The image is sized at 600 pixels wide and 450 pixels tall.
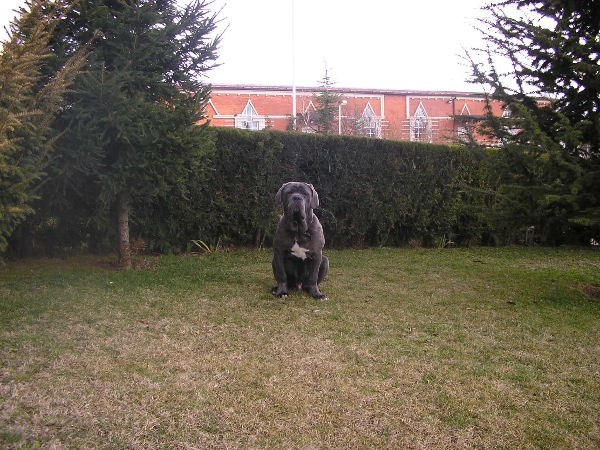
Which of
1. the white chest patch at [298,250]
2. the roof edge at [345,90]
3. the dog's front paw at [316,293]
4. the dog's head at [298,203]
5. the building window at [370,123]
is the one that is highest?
the roof edge at [345,90]

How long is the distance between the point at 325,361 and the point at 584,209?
3812 mm

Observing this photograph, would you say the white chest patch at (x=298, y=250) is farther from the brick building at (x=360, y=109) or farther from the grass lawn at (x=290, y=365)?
the brick building at (x=360, y=109)

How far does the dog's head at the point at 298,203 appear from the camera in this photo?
→ 5258mm

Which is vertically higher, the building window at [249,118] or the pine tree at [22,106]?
the building window at [249,118]

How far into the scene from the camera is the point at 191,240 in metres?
9.01

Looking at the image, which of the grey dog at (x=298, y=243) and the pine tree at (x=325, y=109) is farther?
the pine tree at (x=325, y=109)

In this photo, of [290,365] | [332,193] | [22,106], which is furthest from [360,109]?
[290,365]

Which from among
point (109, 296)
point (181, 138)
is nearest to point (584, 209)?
point (181, 138)

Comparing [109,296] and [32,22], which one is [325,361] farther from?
[32,22]

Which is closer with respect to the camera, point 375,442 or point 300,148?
point 375,442

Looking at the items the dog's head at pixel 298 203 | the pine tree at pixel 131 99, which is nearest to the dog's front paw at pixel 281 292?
the dog's head at pixel 298 203

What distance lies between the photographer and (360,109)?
26.7m

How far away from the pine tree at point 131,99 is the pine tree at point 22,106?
0.67 m

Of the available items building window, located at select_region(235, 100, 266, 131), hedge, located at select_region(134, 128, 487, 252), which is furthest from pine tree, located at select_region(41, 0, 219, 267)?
building window, located at select_region(235, 100, 266, 131)
